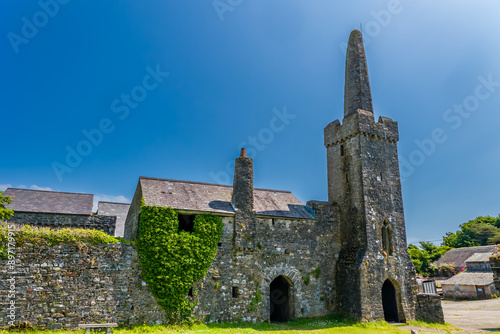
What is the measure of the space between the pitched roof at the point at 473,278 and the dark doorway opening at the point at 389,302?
906 inches

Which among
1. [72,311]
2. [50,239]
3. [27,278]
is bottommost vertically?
[72,311]

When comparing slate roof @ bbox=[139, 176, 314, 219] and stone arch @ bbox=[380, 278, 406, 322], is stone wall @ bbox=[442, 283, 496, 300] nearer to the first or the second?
stone arch @ bbox=[380, 278, 406, 322]

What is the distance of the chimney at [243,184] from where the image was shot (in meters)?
19.9

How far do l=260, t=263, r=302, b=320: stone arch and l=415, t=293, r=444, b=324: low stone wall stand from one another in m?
7.54

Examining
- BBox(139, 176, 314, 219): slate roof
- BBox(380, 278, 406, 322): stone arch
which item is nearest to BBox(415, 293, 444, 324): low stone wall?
BBox(380, 278, 406, 322): stone arch

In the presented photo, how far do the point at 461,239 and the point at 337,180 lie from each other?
2285 inches

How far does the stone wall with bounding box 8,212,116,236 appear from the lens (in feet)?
62.0

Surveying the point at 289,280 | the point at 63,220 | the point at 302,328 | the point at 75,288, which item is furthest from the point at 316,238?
the point at 63,220

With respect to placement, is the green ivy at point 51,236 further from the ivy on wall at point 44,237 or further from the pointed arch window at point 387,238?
the pointed arch window at point 387,238

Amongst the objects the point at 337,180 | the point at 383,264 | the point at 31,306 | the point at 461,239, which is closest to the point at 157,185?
the point at 31,306

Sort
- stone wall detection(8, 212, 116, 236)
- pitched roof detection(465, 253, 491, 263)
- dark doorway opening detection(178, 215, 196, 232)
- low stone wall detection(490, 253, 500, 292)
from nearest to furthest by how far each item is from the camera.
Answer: stone wall detection(8, 212, 116, 236)
dark doorway opening detection(178, 215, 196, 232)
low stone wall detection(490, 253, 500, 292)
pitched roof detection(465, 253, 491, 263)

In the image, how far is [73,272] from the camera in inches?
610

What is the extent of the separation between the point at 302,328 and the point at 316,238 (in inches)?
215

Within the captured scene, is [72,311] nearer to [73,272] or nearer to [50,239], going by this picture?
[73,272]
